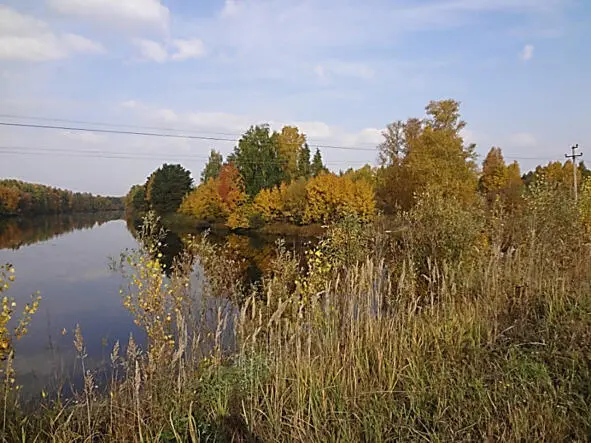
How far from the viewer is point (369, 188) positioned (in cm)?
4153

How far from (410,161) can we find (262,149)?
26.7 metres

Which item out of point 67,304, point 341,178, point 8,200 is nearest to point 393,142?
point 341,178

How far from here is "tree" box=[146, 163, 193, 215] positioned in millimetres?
73375

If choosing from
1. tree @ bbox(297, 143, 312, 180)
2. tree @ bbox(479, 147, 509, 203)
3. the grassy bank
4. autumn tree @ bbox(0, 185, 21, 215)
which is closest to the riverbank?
tree @ bbox(297, 143, 312, 180)

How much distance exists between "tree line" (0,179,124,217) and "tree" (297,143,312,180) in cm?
5973

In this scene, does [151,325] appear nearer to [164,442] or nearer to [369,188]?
[164,442]

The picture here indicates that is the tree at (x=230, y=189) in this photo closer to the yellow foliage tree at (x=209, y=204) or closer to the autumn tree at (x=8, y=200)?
the yellow foliage tree at (x=209, y=204)

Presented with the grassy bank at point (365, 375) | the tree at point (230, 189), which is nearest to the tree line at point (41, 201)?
the tree at point (230, 189)

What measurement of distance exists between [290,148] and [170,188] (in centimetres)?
2431

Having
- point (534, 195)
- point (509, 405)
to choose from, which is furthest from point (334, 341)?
point (534, 195)

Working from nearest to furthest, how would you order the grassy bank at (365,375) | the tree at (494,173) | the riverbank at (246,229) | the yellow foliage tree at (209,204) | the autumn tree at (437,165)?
the grassy bank at (365,375), the autumn tree at (437,165), the riverbank at (246,229), the tree at (494,173), the yellow foliage tree at (209,204)

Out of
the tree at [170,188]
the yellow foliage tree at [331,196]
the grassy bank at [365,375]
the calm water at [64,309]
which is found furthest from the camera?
the tree at [170,188]

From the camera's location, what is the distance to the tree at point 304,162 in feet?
194

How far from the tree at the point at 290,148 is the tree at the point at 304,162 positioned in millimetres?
409
